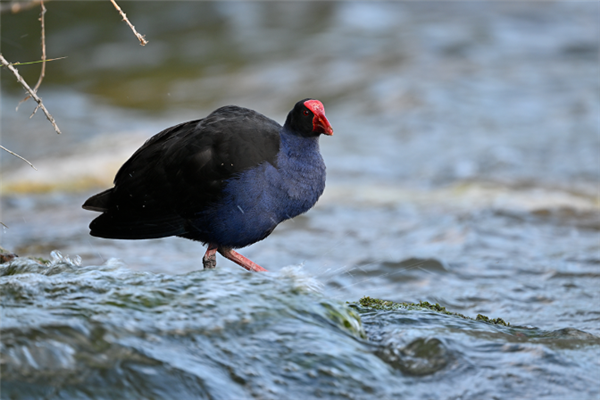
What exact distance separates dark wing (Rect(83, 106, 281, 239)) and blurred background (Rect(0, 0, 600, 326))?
2.36 ft

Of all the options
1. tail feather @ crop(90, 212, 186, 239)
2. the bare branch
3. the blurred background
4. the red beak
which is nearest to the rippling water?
the blurred background

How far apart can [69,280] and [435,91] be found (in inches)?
375

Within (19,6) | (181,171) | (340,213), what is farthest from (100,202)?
(340,213)

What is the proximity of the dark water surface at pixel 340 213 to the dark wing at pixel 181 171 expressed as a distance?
0.62m

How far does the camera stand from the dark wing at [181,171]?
400 centimetres

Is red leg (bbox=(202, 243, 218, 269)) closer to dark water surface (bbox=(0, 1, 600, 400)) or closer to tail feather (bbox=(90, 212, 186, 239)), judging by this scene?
tail feather (bbox=(90, 212, 186, 239))

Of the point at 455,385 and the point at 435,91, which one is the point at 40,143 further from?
the point at 455,385

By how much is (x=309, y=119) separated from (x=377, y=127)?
22.7ft

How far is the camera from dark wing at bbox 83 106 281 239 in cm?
400

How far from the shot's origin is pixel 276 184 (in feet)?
13.1

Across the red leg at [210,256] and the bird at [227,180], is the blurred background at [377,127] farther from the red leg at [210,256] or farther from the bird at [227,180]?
the red leg at [210,256]

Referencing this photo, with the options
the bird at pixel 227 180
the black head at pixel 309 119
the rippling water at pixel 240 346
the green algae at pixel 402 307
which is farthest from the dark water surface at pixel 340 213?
the black head at pixel 309 119

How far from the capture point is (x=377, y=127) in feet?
35.7

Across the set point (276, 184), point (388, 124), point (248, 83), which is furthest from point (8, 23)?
point (276, 184)
